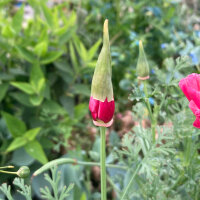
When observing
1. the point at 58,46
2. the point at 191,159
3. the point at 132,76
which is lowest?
the point at 191,159

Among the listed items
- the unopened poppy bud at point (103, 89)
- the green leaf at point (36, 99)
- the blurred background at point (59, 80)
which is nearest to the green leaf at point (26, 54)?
the blurred background at point (59, 80)

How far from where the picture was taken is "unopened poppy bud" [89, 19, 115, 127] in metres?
0.43

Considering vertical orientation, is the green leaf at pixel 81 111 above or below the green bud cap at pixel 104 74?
below

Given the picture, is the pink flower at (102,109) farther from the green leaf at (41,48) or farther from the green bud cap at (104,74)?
the green leaf at (41,48)

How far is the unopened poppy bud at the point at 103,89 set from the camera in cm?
43

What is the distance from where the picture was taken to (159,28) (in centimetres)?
153

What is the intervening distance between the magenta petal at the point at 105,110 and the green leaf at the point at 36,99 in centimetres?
58

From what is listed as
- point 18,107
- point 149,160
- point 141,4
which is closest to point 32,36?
point 18,107

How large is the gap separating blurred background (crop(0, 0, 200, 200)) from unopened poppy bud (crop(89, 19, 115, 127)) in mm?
277

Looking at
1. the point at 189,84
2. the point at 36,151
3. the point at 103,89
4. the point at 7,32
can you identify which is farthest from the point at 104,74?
the point at 7,32

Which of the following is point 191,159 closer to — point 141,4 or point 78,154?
point 78,154

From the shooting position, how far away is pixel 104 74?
0.45 metres

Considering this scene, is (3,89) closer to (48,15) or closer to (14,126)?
(14,126)

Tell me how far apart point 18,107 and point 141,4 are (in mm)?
767
